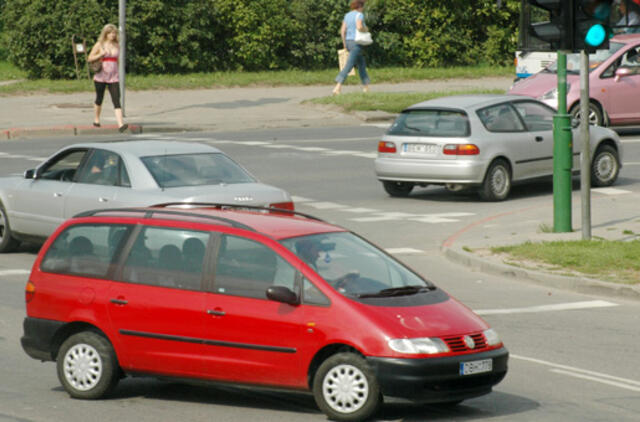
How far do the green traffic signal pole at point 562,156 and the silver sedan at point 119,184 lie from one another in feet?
12.2

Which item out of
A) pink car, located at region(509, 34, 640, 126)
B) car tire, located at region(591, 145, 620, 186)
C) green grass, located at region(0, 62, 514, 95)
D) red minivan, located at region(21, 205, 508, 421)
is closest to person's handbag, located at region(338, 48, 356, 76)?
green grass, located at region(0, 62, 514, 95)

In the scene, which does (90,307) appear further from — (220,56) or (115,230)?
(220,56)

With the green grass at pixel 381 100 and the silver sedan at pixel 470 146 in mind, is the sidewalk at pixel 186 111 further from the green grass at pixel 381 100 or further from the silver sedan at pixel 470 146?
the silver sedan at pixel 470 146

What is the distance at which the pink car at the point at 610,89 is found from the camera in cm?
2702

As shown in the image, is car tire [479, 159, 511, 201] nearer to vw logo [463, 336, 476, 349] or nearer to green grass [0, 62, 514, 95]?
vw logo [463, 336, 476, 349]

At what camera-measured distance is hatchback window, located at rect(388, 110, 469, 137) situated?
1947 centimetres

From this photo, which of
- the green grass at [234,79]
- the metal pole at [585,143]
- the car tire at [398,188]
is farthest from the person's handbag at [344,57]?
the metal pole at [585,143]

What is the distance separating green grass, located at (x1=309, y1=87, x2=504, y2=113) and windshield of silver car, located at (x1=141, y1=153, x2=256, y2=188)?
17716 mm

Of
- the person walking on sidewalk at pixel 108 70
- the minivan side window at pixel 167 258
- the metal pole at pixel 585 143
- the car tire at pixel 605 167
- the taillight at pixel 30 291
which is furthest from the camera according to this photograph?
the person walking on sidewalk at pixel 108 70

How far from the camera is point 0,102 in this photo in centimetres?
3388

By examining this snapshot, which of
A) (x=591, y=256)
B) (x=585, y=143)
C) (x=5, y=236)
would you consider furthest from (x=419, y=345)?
(x=5, y=236)

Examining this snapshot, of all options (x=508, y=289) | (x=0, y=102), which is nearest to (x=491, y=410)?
(x=508, y=289)

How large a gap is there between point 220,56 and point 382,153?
26.1 metres

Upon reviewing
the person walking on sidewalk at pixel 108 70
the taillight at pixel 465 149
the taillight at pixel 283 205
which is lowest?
the taillight at pixel 283 205
